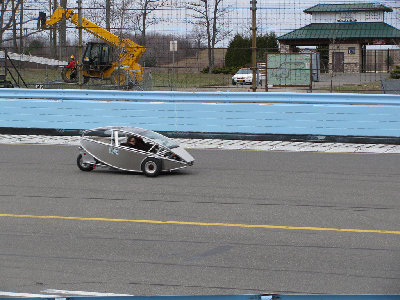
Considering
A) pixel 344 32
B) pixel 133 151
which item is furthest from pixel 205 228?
pixel 344 32

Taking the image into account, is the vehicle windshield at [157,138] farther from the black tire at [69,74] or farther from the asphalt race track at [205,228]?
the black tire at [69,74]

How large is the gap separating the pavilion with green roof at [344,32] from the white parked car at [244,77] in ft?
3.85

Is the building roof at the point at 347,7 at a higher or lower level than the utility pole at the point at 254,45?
higher

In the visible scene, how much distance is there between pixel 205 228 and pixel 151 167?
13.2 feet

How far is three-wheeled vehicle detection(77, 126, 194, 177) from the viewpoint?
12.9m

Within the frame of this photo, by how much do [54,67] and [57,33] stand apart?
3.56m

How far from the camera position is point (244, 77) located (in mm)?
20547

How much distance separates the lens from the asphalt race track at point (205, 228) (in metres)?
6.93

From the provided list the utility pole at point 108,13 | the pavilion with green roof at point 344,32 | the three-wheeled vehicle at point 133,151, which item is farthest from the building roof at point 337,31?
the three-wheeled vehicle at point 133,151

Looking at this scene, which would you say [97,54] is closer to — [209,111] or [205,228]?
[209,111]

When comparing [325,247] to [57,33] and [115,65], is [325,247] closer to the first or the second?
[57,33]

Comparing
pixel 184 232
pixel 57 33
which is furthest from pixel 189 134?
pixel 184 232

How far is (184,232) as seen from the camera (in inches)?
351

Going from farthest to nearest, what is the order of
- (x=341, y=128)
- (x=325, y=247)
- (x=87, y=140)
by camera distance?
(x=341, y=128) → (x=87, y=140) → (x=325, y=247)
